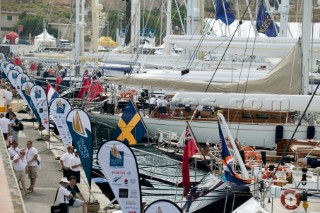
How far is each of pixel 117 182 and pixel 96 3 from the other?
1907 inches

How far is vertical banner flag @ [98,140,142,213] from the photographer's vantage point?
1911cm

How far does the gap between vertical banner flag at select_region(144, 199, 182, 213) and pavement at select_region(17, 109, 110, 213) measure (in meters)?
4.80

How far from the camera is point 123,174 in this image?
19250 millimetres

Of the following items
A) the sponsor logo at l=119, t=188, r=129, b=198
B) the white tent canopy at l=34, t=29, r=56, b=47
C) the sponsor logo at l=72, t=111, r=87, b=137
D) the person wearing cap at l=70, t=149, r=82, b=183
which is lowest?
the white tent canopy at l=34, t=29, r=56, b=47

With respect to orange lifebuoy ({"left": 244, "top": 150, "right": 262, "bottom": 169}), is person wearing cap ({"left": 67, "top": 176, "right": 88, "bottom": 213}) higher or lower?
higher

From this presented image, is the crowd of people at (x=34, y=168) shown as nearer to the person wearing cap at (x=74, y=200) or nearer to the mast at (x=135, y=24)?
the person wearing cap at (x=74, y=200)

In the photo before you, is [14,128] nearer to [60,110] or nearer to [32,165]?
[60,110]

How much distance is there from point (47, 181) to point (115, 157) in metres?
6.60

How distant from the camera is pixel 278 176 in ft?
68.6

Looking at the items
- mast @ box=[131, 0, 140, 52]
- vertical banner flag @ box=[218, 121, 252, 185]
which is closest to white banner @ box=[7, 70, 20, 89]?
mast @ box=[131, 0, 140, 52]

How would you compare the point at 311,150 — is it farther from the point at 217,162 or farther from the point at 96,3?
the point at 96,3

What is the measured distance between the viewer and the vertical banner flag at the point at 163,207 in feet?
56.5

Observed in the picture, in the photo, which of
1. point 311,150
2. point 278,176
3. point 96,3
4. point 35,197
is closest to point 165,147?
point 311,150

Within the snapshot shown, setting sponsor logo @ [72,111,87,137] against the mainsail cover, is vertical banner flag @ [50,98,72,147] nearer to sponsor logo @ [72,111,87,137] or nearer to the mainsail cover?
sponsor logo @ [72,111,87,137]
